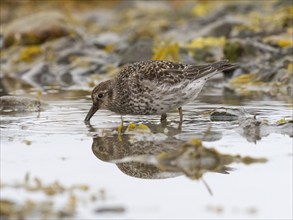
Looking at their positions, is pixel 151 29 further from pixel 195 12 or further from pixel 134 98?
pixel 134 98

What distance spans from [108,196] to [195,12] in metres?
14.3

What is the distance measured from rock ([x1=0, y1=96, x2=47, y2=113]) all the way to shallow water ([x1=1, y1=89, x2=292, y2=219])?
24 cm

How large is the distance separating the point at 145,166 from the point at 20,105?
362 centimetres

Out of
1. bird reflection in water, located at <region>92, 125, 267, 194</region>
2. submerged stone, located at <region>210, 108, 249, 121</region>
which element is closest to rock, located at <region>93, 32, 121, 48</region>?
submerged stone, located at <region>210, 108, 249, 121</region>

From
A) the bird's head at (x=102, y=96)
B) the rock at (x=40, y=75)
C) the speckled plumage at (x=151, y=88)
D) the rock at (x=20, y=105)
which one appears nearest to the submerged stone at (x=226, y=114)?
the speckled plumage at (x=151, y=88)

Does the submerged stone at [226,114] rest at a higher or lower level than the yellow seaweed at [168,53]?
lower

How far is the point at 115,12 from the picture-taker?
2070 cm

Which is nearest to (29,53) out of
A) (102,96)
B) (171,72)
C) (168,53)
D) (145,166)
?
(168,53)

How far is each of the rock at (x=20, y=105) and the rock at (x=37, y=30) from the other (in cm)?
540

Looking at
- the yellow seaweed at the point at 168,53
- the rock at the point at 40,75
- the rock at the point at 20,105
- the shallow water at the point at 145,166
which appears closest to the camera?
the shallow water at the point at 145,166

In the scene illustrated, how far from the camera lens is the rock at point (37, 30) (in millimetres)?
14914

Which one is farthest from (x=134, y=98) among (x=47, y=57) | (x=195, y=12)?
(x=195, y=12)

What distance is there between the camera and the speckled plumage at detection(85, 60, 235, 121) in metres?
8.45

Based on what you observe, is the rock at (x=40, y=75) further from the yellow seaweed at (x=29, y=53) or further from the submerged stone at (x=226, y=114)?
the submerged stone at (x=226, y=114)
